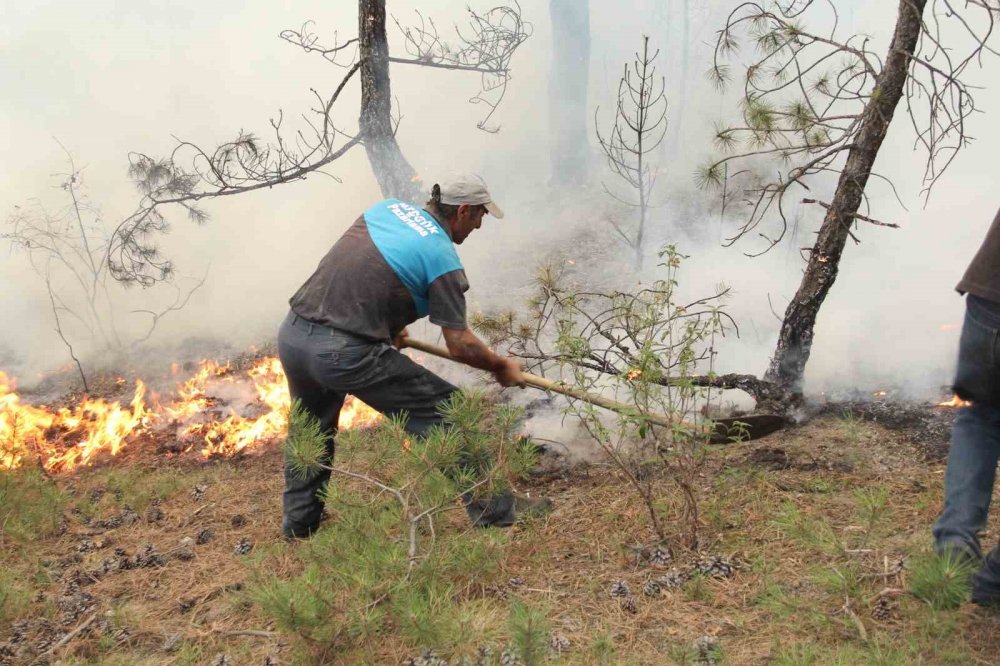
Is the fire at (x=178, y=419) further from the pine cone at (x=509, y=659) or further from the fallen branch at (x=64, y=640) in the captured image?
the pine cone at (x=509, y=659)

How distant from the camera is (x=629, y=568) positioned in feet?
11.0

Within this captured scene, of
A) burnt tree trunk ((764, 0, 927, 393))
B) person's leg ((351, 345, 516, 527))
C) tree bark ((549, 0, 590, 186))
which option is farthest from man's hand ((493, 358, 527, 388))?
tree bark ((549, 0, 590, 186))

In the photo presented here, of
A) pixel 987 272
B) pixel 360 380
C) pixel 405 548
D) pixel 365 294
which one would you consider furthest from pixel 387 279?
pixel 987 272

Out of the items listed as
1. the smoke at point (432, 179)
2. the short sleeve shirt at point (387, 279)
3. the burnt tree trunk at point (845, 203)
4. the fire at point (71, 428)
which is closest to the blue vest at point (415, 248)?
the short sleeve shirt at point (387, 279)

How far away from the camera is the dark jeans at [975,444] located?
8.55 feet

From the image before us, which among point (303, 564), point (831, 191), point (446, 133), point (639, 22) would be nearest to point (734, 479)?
point (303, 564)

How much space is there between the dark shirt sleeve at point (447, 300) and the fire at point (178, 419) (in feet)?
7.11

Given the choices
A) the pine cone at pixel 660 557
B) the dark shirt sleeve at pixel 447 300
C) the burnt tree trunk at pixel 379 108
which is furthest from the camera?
the burnt tree trunk at pixel 379 108

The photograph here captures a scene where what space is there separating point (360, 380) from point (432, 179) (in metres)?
7.18

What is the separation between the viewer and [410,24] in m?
12.3

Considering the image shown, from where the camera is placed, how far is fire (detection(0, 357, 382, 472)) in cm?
566

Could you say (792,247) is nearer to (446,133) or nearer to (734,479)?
(734,479)

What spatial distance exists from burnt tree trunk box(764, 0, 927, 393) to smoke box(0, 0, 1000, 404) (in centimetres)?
63

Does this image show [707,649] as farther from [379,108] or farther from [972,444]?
[379,108]
